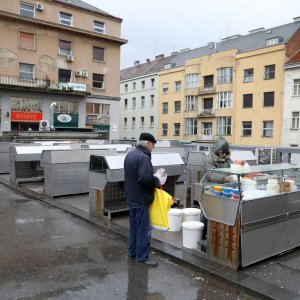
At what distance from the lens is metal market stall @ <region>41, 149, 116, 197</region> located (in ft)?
32.5

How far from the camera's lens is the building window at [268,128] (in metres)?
38.7

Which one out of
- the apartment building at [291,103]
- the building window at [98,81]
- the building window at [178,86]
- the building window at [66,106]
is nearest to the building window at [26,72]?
the building window at [66,106]

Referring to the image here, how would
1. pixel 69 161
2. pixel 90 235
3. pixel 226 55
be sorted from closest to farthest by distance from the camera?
1. pixel 90 235
2. pixel 69 161
3. pixel 226 55

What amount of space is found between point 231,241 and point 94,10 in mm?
36751

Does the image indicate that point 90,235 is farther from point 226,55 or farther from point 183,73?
point 183,73

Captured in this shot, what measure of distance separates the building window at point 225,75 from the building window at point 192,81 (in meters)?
4.02

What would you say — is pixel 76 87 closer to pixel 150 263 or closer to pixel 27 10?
pixel 27 10

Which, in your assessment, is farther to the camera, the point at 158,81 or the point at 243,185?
the point at 158,81

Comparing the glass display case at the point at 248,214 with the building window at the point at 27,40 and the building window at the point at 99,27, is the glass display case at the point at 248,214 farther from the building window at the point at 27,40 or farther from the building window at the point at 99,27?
the building window at the point at 99,27

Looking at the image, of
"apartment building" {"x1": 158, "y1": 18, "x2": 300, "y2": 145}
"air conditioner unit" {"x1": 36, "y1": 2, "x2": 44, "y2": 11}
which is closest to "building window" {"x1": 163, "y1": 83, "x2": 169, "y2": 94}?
"apartment building" {"x1": 158, "y1": 18, "x2": 300, "y2": 145}

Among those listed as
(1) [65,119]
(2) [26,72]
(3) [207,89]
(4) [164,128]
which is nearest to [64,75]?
(2) [26,72]

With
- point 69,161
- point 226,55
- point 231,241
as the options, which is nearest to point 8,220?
point 69,161

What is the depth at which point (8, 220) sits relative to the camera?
7578mm

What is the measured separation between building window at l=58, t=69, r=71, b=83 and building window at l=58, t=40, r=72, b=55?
5.60ft
